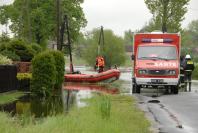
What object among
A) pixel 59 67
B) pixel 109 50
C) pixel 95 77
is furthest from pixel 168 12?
pixel 109 50

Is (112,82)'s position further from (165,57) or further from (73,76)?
(165,57)

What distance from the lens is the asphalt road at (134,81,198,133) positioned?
48.2 ft

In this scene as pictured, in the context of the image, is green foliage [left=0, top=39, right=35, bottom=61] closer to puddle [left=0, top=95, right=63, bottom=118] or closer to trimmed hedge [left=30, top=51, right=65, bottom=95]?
trimmed hedge [left=30, top=51, right=65, bottom=95]

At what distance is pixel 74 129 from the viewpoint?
12.0 m

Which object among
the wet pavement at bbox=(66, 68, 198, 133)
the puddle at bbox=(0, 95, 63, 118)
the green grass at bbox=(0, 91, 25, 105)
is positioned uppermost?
the green grass at bbox=(0, 91, 25, 105)

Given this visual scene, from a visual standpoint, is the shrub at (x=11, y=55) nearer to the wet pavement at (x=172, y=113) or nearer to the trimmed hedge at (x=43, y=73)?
the trimmed hedge at (x=43, y=73)

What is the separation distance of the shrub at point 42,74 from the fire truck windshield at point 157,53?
15.6 ft

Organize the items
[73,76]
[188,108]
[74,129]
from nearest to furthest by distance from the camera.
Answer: [74,129]
[188,108]
[73,76]

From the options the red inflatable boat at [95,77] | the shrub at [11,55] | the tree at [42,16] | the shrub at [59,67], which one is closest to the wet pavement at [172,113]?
the shrub at [59,67]

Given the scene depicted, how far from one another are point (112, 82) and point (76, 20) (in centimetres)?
3145

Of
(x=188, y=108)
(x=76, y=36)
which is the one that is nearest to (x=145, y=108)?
(x=188, y=108)

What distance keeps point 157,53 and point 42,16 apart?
37.6m

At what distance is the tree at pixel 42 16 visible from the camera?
65.2 metres

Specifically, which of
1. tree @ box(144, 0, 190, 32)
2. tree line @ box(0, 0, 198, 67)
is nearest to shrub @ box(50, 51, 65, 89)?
tree line @ box(0, 0, 198, 67)
